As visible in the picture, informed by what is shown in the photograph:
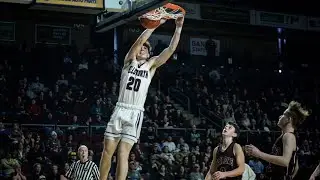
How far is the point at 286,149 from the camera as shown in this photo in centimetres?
641

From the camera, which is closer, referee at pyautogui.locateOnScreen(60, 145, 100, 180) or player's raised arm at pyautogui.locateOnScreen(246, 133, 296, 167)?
player's raised arm at pyautogui.locateOnScreen(246, 133, 296, 167)

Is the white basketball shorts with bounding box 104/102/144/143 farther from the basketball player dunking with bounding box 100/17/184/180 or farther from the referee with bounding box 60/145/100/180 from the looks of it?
the referee with bounding box 60/145/100/180

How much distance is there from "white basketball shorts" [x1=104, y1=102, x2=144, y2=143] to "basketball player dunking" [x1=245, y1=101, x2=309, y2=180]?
1.56 metres

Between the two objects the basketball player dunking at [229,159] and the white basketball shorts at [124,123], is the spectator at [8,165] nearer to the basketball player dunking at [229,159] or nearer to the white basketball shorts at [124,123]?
the white basketball shorts at [124,123]

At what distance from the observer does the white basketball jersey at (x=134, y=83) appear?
280 inches

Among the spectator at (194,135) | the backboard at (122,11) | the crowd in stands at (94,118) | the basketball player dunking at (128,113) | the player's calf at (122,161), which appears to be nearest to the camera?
the player's calf at (122,161)

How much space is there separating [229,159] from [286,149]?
4.23 ft

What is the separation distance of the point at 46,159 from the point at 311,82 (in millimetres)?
15815

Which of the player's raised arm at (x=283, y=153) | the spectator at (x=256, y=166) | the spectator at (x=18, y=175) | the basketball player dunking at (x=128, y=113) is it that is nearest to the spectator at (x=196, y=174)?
the spectator at (x=256, y=166)

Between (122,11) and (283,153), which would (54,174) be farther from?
(283,153)

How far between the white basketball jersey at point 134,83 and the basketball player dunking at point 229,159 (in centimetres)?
139

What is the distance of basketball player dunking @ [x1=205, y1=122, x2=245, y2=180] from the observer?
742 centimetres

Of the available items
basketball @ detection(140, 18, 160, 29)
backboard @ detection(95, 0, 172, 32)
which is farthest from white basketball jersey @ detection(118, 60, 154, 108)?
backboard @ detection(95, 0, 172, 32)

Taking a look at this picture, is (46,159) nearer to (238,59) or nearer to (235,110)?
(235,110)
